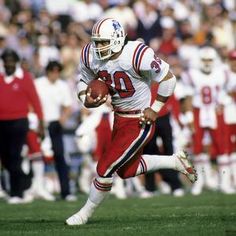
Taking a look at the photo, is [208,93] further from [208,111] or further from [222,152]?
[222,152]

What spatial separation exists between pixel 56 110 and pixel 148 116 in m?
5.11

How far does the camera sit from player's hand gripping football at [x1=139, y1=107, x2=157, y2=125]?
945cm

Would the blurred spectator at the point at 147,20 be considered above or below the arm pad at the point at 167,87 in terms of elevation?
below

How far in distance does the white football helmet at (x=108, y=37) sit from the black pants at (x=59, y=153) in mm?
4918

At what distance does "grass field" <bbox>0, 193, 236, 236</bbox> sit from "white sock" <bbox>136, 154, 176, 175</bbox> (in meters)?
0.50

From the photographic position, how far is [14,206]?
12.9 metres

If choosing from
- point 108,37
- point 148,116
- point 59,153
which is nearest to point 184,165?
point 148,116

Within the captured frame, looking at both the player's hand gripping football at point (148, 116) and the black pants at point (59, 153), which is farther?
the black pants at point (59, 153)

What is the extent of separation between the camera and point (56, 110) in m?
14.4

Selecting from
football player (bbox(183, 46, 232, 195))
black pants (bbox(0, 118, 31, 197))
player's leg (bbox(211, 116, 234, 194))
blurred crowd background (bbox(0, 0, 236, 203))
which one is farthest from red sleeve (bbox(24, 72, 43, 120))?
player's leg (bbox(211, 116, 234, 194))

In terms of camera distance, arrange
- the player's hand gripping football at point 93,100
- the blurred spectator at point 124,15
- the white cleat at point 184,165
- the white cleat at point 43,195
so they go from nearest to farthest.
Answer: the player's hand gripping football at point 93,100 < the white cleat at point 184,165 < the white cleat at point 43,195 < the blurred spectator at point 124,15

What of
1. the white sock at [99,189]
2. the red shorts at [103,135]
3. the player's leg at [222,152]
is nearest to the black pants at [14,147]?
the red shorts at [103,135]

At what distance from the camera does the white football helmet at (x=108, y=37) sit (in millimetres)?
9366

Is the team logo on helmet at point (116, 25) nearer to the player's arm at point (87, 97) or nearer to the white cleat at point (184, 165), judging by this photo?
the player's arm at point (87, 97)
